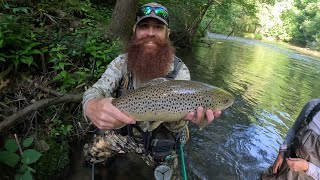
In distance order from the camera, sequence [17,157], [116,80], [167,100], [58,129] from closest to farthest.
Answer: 1. [167,100]
2. [17,157]
3. [116,80]
4. [58,129]

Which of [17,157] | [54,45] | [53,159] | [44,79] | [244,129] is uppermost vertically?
[54,45]

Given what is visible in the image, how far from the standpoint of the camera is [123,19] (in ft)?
23.2

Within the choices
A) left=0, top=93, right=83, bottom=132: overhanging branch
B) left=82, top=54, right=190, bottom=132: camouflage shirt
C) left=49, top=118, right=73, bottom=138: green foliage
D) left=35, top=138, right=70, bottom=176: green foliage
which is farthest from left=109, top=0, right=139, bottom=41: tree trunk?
left=82, top=54, right=190, bottom=132: camouflage shirt

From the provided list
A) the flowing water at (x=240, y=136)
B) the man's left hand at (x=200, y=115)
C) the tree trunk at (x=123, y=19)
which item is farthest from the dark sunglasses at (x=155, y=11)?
the tree trunk at (x=123, y=19)

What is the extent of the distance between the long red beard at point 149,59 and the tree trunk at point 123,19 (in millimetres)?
3764

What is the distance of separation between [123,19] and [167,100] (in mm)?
5061

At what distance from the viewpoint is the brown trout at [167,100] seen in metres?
2.39

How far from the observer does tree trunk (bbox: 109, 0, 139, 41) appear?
7.05 metres

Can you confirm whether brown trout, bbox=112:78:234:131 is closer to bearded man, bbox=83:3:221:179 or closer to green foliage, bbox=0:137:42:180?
bearded man, bbox=83:3:221:179

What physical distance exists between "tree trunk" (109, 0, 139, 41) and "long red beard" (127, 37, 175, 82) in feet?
12.3

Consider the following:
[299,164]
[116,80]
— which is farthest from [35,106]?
[299,164]

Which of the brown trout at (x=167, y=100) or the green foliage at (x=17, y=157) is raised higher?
the brown trout at (x=167, y=100)

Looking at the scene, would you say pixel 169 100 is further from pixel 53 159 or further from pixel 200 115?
pixel 53 159

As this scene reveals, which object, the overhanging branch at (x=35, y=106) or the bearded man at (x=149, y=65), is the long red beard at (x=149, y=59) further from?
the overhanging branch at (x=35, y=106)
